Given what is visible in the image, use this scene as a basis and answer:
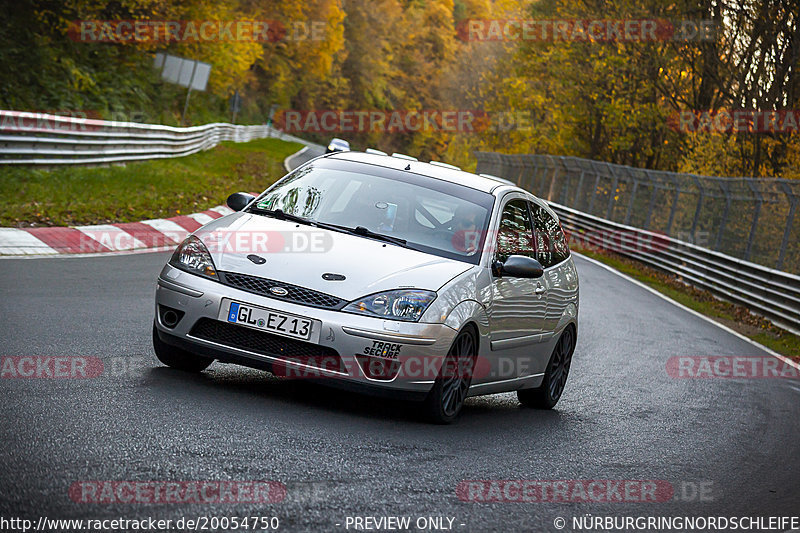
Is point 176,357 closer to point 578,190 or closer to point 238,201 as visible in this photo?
point 238,201

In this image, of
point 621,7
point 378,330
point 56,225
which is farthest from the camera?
point 621,7

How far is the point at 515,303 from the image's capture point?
7637 mm

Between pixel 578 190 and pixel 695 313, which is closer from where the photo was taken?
pixel 695 313

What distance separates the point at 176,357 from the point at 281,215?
3.94 feet

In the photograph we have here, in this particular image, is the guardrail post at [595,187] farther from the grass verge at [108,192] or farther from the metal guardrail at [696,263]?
the grass verge at [108,192]

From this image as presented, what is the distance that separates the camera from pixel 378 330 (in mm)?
6320

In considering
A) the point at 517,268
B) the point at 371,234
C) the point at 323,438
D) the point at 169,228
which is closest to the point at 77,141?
the point at 169,228

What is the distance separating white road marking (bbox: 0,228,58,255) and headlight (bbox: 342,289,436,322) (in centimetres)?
708

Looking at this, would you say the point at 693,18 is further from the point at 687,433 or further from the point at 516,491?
the point at 516,491

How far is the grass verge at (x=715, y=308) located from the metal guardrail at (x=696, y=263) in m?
0.14

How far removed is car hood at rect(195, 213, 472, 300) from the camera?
255 inches

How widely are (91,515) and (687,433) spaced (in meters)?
5.40

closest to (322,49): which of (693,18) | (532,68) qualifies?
(532,68)

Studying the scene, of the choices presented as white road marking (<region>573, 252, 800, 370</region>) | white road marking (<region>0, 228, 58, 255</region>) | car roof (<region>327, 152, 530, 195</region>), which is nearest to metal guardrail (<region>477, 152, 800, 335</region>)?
white road marking (<region>573, 252, 800, 370</region>)
